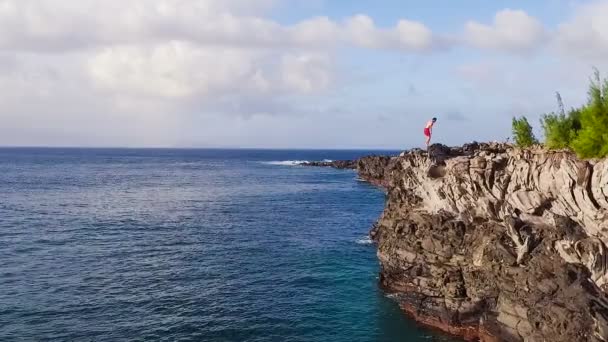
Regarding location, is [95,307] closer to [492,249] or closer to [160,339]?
[160,339]

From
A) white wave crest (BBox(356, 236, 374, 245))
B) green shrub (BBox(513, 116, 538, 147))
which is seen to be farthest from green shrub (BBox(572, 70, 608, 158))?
white wave crest (BBox(356, 236, 374, 245))

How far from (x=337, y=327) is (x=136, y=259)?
105 feet

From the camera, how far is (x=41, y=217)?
92.9m

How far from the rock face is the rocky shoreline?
83mm

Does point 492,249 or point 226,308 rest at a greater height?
point 492,249

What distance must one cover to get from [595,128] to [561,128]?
556 centimetres

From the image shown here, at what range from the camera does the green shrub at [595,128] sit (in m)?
37.7

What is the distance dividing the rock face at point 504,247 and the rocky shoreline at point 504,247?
8 cm

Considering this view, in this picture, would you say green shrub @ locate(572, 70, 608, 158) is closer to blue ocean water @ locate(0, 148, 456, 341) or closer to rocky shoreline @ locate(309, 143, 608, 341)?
rocky shoreline @ locate(309, 143, 608, 341)

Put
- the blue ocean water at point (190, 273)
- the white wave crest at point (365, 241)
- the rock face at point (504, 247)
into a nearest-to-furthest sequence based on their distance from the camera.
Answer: the rock face at point (504, 247)
the blue ocean water at point (190, 273)
the white wave crest at point (365, 241)

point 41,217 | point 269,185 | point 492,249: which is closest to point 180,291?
point 492,249

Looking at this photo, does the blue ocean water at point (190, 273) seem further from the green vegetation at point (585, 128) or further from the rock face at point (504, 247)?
the green vegetation at point (585, 128)

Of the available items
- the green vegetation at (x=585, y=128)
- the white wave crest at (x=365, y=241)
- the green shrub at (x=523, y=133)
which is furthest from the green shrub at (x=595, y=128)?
the white wave crest at (x=365, y=241)

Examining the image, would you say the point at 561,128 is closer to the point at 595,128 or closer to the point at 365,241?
the point at 595,128
